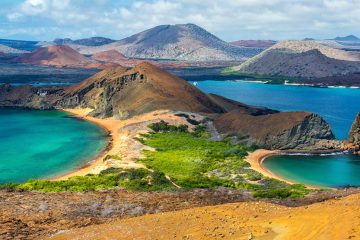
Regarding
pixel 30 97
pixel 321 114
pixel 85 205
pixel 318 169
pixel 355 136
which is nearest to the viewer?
pixel 85 205

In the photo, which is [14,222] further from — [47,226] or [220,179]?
[220,179]

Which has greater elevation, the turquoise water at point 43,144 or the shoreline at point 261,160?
the shoreline at point 261,160

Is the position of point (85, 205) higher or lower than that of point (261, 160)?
higher

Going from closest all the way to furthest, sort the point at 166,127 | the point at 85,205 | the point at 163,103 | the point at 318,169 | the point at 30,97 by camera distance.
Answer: the point at 85,205
the point at 318,169
the point at 166,127
the point at 163,103
the point at 30,97

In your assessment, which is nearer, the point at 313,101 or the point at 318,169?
the point at 318,169

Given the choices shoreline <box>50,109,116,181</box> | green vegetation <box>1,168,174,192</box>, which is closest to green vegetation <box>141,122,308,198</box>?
green vegetation <box>1,168,174,192</box>

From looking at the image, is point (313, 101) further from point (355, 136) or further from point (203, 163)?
point (203, 163)

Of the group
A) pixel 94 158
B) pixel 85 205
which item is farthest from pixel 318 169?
pixel 85 205

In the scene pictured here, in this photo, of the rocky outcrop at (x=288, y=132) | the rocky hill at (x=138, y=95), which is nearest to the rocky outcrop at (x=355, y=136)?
the rocky outcrop at (x=288, y=132)

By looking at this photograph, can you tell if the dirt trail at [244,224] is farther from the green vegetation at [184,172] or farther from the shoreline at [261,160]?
the shoreline at [261,160]
